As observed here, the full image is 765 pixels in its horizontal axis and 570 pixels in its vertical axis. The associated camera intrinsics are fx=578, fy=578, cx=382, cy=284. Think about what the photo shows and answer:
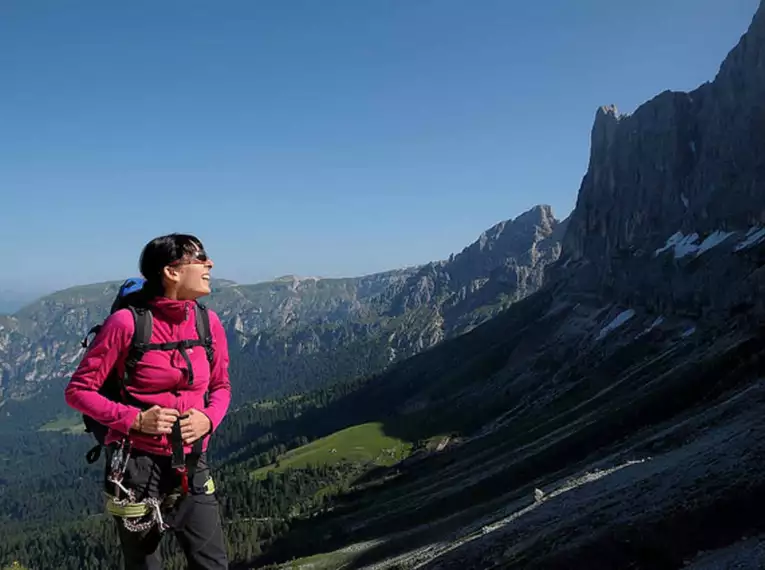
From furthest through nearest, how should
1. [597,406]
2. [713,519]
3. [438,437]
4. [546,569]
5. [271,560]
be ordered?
[438,437]
[271,560]
[597,406]
[546,569]
[713,519]

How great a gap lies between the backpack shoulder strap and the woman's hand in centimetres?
145

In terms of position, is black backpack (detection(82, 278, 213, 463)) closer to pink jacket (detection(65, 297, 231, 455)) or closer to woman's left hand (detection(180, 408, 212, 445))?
pink jacket (detection(65, 297, 231, 455))

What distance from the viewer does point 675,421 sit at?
208 ft

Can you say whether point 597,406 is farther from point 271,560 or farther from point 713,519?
point 713,519

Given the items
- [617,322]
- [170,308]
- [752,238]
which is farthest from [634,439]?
[617,322]

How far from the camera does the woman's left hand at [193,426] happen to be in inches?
390

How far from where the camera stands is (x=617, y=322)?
180 meters

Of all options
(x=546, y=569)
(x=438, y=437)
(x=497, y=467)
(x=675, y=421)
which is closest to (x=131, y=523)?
(x=546, y=569)

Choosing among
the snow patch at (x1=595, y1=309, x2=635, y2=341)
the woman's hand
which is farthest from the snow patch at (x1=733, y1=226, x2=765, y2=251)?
the woman's hand

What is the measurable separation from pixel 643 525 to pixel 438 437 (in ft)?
534

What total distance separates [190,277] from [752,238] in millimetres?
168705

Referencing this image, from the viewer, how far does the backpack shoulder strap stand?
34.9 ft

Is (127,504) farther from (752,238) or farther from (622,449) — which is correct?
(752,238)

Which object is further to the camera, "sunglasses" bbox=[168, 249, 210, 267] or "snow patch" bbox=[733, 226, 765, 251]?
"snow patch" bbox=[733, 226, 765, 251]
